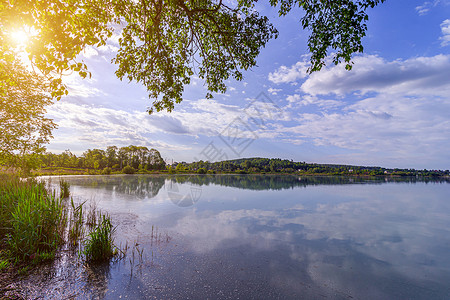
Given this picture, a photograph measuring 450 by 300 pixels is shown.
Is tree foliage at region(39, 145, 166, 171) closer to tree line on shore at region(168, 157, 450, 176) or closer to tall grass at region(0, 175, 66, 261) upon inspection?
tree line on shore at region(168, 157, 450, 176)

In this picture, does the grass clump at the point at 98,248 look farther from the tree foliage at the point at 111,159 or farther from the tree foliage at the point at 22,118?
the tree foliage at the point at 111,159

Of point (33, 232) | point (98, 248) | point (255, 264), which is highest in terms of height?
point (33, 232)

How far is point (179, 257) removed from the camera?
22.2 feet

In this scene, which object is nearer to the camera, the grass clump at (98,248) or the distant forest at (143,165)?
the grass clump at (98,248)

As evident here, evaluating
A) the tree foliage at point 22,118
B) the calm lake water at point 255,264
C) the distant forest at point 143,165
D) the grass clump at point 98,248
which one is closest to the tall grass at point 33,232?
the calm lake water at point 255,264

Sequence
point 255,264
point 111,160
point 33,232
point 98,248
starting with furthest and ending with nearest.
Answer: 1. point 111,160
2. point 255,264
3. point 98,248
4. point 33,232

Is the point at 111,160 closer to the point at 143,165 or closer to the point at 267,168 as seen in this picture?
the point at 143,165

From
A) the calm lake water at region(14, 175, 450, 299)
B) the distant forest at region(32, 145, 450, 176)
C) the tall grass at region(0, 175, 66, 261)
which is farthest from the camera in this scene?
the distant forest at region(32, 145, 450, 176)

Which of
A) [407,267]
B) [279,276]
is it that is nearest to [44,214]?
[279,276]

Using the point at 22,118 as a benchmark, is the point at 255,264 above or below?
below

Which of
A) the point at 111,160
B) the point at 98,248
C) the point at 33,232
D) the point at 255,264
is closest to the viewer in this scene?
the point at 33,232

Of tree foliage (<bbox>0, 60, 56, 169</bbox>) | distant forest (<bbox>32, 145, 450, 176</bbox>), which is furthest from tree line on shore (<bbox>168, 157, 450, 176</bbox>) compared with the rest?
tree foliage (<bbox>0, 60, 56, 169</bbox>)

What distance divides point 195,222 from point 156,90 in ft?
25.6

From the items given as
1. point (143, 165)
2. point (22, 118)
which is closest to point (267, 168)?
point (143, 165)
